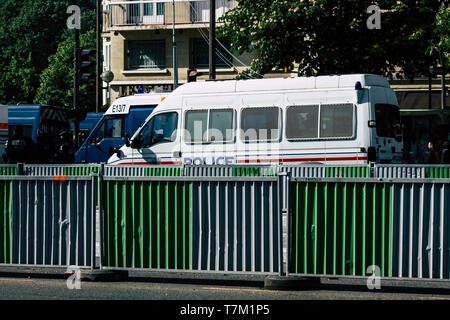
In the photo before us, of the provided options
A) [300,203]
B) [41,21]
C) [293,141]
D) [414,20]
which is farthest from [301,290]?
[41,21]

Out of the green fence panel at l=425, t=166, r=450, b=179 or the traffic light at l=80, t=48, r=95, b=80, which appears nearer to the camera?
the green fence panel at l=425, t=166, r=450, b=179

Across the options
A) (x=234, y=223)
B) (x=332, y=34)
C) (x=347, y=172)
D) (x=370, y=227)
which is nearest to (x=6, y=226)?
(x=234, y=223)

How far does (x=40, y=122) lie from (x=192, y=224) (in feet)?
81.3

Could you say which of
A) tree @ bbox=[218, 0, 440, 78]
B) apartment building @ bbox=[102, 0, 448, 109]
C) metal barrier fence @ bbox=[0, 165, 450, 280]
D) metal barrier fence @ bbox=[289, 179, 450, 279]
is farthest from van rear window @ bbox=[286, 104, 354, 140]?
apartment building @ bbox=[102, 0, 448, 109]

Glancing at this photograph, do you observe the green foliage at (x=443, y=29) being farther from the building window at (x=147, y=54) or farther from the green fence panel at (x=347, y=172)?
the building window at (x=147, y=54)

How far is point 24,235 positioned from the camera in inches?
394

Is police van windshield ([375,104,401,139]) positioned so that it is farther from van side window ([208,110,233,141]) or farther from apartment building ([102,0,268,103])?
apartment building ([102,0,268,103])

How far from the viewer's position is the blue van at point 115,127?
81.2ft

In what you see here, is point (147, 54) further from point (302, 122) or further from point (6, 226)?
point (6, 226)

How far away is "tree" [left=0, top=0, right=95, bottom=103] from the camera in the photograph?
255 feet

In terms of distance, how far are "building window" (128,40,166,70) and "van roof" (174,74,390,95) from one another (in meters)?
24.6

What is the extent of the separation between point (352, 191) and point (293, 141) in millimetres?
9949

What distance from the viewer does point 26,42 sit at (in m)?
78.6
